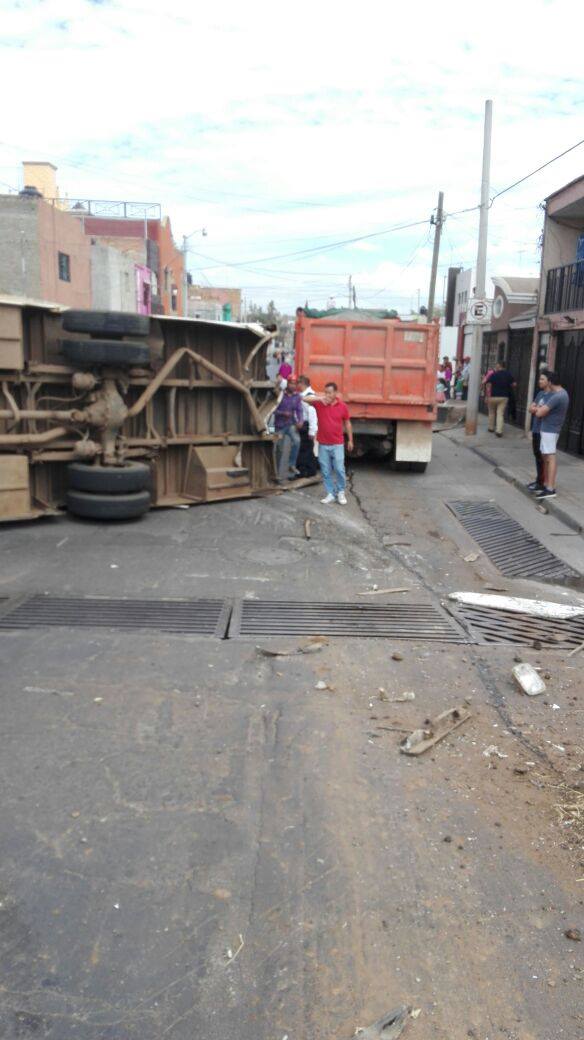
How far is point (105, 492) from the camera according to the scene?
31.8 feet

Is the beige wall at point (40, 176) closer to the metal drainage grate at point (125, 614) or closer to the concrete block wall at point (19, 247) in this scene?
the concrete block wall at point (19, 247)

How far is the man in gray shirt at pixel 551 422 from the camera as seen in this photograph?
11.5 m

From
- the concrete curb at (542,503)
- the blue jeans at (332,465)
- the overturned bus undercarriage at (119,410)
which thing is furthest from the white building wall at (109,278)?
the blue jeans at (332,465)

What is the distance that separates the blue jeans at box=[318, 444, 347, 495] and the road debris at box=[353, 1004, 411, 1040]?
892 cm

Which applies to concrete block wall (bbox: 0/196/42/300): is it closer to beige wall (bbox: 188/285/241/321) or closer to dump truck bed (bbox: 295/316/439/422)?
dump truck bed (bbox: 295/316/439/422)

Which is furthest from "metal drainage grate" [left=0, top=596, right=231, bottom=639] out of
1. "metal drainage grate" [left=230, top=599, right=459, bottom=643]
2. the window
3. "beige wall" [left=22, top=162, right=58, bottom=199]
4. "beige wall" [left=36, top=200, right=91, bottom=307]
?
"beige wall" [left=22, top=162, right=58, bottom=199]

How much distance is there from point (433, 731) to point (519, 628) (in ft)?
7.53

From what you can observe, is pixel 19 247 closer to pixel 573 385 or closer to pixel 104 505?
pixel 573 385

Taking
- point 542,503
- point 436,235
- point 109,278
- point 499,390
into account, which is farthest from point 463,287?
point 542,503

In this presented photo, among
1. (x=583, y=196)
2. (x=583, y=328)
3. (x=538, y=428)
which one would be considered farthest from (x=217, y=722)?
(x=583, y=196)

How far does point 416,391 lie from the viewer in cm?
1420

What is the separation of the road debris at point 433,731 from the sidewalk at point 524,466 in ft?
19.2

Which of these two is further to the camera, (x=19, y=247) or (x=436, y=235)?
(x=436, y=235)

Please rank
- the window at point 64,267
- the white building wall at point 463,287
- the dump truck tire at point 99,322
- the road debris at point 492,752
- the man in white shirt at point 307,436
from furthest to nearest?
1. the white building wall at point 463,287
2. the window at point 64,267
3. the man in white shirt at point 307,436
4. the dump truck tire at point 99,322
5. the road debris at point 492,752
